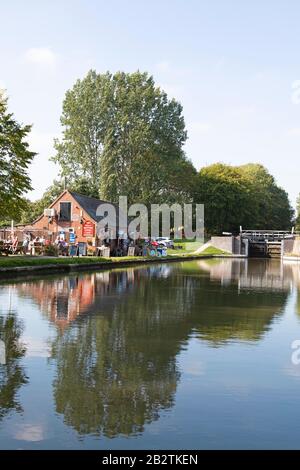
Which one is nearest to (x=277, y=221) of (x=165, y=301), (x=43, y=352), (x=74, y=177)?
(x=74, y=177)

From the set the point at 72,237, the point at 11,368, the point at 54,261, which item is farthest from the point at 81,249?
the point at 11,368

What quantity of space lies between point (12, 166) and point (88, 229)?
20.1 metres

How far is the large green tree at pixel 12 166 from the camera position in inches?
1289

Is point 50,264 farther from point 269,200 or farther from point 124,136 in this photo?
point 269,200

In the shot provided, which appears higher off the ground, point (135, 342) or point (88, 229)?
point (88, 229)

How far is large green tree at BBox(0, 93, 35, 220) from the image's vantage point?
32.8 metres

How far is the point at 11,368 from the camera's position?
9594 mm

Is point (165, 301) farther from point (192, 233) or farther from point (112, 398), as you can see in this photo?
point (192, 233)

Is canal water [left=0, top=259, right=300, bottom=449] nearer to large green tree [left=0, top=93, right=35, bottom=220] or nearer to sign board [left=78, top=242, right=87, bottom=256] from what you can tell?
large green tree [left=0, top=93, right=35, bottom=220]

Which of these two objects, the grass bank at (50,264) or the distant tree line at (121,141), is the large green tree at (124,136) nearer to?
the distant tree line at (121,141)
